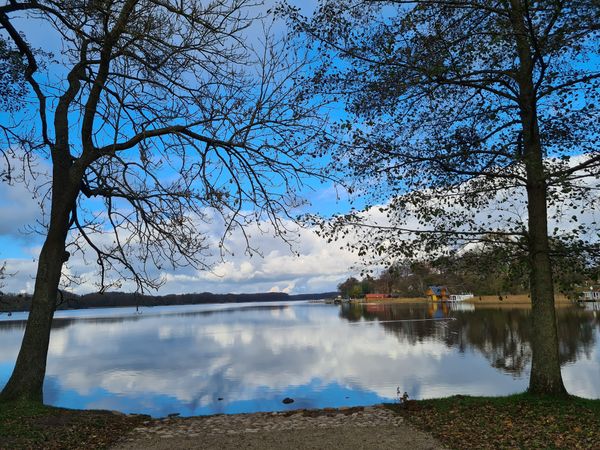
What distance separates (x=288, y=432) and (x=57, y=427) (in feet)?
12.5

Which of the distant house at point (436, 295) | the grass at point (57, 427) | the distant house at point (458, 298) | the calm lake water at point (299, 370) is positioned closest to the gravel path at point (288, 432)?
the grass at point (57, 427)

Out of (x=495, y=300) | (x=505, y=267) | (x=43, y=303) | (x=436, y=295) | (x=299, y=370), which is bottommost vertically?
(x=436, y=295)

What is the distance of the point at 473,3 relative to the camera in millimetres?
8703

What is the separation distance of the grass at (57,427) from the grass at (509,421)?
515 cm

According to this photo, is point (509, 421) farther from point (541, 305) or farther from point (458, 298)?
point (458, 298)

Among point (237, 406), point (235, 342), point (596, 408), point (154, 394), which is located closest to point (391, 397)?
point (237, 406)

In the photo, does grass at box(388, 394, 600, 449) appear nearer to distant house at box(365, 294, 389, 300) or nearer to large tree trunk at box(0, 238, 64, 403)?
large tree trunk at box(0, 238, 64, 403)

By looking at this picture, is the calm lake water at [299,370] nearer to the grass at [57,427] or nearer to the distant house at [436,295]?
the grass at [57,427]

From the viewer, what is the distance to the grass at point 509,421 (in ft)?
21.9

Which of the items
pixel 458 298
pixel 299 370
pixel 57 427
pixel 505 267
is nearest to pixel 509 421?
pixel 505 267

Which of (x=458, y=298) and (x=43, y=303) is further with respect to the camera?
(x=458, y=298)

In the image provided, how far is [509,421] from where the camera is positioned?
7711 millimetres

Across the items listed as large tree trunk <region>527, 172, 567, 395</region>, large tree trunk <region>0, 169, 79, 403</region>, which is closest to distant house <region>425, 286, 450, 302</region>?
large tree trunk <region>527, 172, 567, 395</region>

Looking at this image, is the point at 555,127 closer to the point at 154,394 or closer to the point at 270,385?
the point at 270,385
